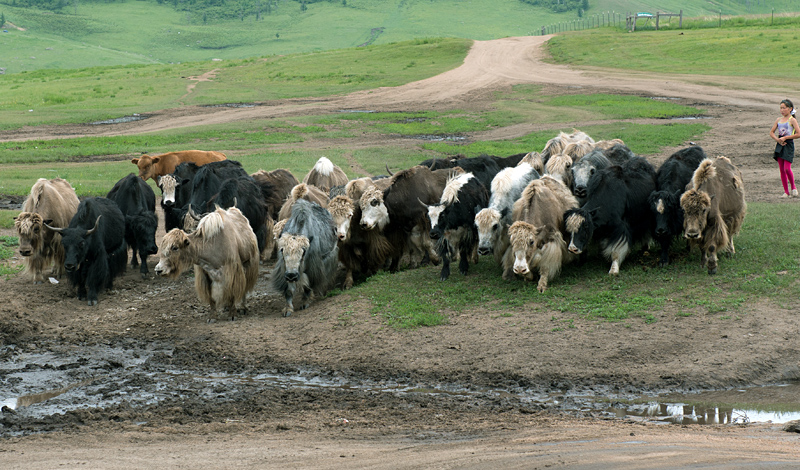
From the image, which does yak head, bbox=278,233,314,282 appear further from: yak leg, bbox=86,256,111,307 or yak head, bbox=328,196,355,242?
yak leg, bbox=86,256,111,307

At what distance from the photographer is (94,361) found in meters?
9.83

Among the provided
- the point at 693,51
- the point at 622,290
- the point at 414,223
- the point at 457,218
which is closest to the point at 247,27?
the point at 693,51

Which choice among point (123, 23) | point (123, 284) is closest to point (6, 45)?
point (123, 23)

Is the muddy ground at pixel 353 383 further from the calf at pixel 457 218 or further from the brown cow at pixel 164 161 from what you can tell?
the brown cow at pixel 164 161

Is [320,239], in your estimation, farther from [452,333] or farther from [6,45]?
[6,45]

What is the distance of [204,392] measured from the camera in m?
8.59

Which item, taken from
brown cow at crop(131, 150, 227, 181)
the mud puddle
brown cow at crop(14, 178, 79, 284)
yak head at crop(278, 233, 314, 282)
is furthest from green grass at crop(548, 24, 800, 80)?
brown cow at crop(14, 178, 79, 284)

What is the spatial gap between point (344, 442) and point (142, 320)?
5971 mm

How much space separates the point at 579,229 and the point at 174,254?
5.92 metres

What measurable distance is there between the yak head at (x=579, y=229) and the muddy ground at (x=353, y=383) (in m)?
1.33

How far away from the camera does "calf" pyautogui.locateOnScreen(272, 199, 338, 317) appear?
37.2 feet

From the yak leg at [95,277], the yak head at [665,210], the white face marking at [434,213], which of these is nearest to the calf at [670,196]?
the yak head at [665,210]

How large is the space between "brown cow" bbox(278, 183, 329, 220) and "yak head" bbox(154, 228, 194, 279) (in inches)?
97.8

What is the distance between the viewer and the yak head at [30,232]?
12533mm
